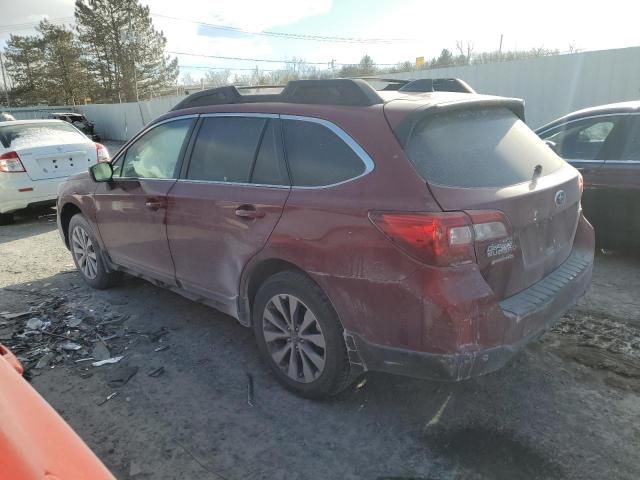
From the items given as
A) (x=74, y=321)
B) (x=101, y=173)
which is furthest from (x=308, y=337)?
(x=101, y=173)

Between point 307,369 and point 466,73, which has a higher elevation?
point 466,73

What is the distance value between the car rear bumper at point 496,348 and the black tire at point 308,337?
0.43 feet

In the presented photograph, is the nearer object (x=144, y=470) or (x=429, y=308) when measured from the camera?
(x=429, y=308)

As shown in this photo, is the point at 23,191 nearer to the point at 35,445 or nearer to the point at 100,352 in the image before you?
the point at 100,352

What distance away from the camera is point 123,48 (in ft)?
141

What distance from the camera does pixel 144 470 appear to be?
101 inches

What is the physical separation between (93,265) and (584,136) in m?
5.34

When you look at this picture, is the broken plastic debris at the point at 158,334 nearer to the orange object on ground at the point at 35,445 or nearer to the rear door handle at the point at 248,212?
the rear door handle at the point at 248,212

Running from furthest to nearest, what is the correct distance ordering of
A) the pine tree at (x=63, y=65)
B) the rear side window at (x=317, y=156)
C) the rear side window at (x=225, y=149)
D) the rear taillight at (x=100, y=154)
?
1. the pine tree at (x=63, y=65)
2. the rear taillight at (x=100, y=154)
3. the rear side window at (x=225, y=149)
4. the rear side window at (x=317, y=156)

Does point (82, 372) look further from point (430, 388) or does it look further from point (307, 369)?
point (430, 388)

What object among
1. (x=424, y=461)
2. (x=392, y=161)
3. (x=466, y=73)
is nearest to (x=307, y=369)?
(x=424, y=461)

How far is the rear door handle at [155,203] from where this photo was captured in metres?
3.85

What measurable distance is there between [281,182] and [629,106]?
160 inches

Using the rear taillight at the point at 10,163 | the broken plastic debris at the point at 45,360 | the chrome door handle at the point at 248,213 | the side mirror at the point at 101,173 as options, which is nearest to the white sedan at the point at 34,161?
the rear taillight at the point at 10,163
